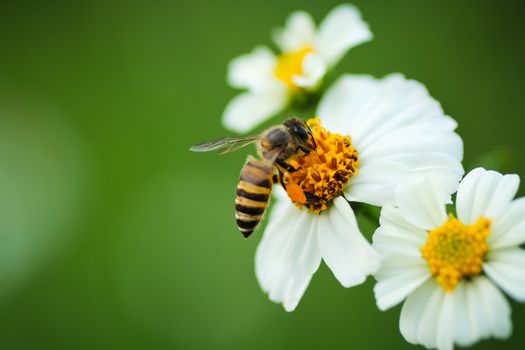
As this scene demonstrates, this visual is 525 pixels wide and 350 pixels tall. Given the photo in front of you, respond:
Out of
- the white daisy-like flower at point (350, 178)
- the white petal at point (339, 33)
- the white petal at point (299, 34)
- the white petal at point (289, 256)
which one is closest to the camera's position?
the white daisy-like flower at point (350, 178)

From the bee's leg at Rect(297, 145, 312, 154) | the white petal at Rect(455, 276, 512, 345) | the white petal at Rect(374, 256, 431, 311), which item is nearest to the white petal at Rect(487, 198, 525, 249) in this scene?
the white petal at Rect(455, 276, 512, 345)

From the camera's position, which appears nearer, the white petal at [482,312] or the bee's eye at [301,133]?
the white petal at [482,312]

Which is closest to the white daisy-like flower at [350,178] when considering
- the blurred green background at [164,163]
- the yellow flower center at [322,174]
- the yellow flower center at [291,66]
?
the yellow flower center at [322,174]

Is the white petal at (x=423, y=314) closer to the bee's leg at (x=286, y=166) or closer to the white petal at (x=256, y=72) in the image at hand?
the bee's leg at (x=286, y=166)

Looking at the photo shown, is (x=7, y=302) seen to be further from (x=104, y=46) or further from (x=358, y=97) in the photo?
(x=358, y=97)

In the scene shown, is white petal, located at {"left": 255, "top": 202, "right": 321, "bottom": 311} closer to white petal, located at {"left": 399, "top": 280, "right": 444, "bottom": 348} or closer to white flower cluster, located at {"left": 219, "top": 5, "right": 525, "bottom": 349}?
white flower cluster, located at {"left": 219, "top": 5, "right": 525, "bottom": 349}

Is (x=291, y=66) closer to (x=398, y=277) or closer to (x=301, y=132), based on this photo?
(x=301, y=132)

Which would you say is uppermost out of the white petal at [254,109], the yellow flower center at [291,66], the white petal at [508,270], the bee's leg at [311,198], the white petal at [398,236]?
the yellow flower center at [291,66]
